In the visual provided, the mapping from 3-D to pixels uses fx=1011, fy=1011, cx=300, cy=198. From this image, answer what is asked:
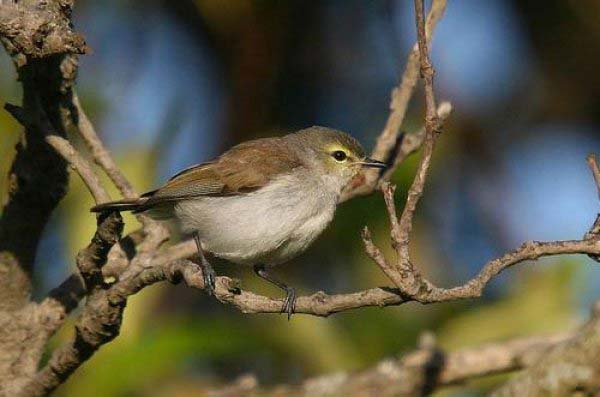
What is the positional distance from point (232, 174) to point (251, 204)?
8.2 inches

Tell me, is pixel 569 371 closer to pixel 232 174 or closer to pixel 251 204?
pixel 251 204

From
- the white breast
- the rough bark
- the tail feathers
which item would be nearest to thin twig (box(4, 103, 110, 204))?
the rough bark

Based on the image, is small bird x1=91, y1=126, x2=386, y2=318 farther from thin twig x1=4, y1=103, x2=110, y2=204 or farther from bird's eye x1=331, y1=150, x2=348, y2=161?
thin twig x1=4, y1=103, x2=110, y2=204

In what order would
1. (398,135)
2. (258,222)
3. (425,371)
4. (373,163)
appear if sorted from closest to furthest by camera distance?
(258,222), (425,371), (373,163), (398,135)

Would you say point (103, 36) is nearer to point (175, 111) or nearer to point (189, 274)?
point (175, 111)

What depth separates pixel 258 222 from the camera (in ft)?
14.0

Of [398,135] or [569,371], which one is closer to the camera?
[569,371]

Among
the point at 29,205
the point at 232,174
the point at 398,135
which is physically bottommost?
the point at 29,205

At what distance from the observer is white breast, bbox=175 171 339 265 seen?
13.9 ft

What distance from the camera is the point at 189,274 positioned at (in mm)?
3082

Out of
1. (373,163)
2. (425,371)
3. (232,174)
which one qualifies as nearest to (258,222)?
(232,174)

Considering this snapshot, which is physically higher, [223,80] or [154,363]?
[223,80]

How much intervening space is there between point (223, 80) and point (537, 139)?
250cm

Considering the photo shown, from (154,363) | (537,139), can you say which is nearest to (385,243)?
(154,363)
